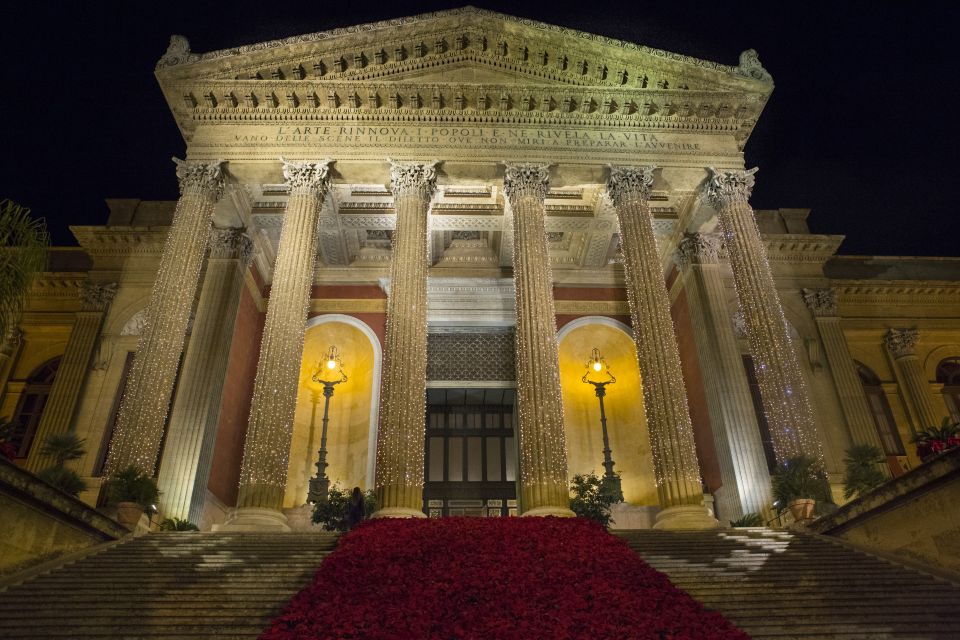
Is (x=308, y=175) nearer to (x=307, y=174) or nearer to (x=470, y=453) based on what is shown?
(x=307, y=174)

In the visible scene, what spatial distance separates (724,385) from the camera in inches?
714

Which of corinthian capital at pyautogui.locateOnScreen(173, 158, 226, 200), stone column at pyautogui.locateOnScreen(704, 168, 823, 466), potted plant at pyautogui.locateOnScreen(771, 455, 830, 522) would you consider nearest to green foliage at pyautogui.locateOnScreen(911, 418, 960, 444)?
potted plant at pyautogui.locateOnScreen(771, 455, 830, 522)

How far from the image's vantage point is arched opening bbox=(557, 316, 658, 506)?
70.4 feet

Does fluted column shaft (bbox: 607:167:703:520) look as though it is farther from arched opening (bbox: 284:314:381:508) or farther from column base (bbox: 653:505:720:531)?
arched opening (bbox: 284:314:381:508)

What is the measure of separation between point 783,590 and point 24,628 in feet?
31.0

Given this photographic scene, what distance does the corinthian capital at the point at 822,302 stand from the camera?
70.6 feet

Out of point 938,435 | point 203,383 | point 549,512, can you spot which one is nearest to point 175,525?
point 203,383

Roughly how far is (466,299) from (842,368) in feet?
41.4

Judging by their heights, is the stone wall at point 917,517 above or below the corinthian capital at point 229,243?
below

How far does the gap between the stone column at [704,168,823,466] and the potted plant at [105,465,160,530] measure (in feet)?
44.7

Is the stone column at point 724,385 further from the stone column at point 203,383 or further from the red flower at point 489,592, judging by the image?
the stone column at point 203,383

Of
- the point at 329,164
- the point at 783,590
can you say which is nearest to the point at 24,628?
the point at 783,590

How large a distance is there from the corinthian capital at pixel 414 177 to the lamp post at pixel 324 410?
6.37 metres

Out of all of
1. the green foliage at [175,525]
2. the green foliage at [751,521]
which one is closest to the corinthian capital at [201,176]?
the green foliage at [175,525]
